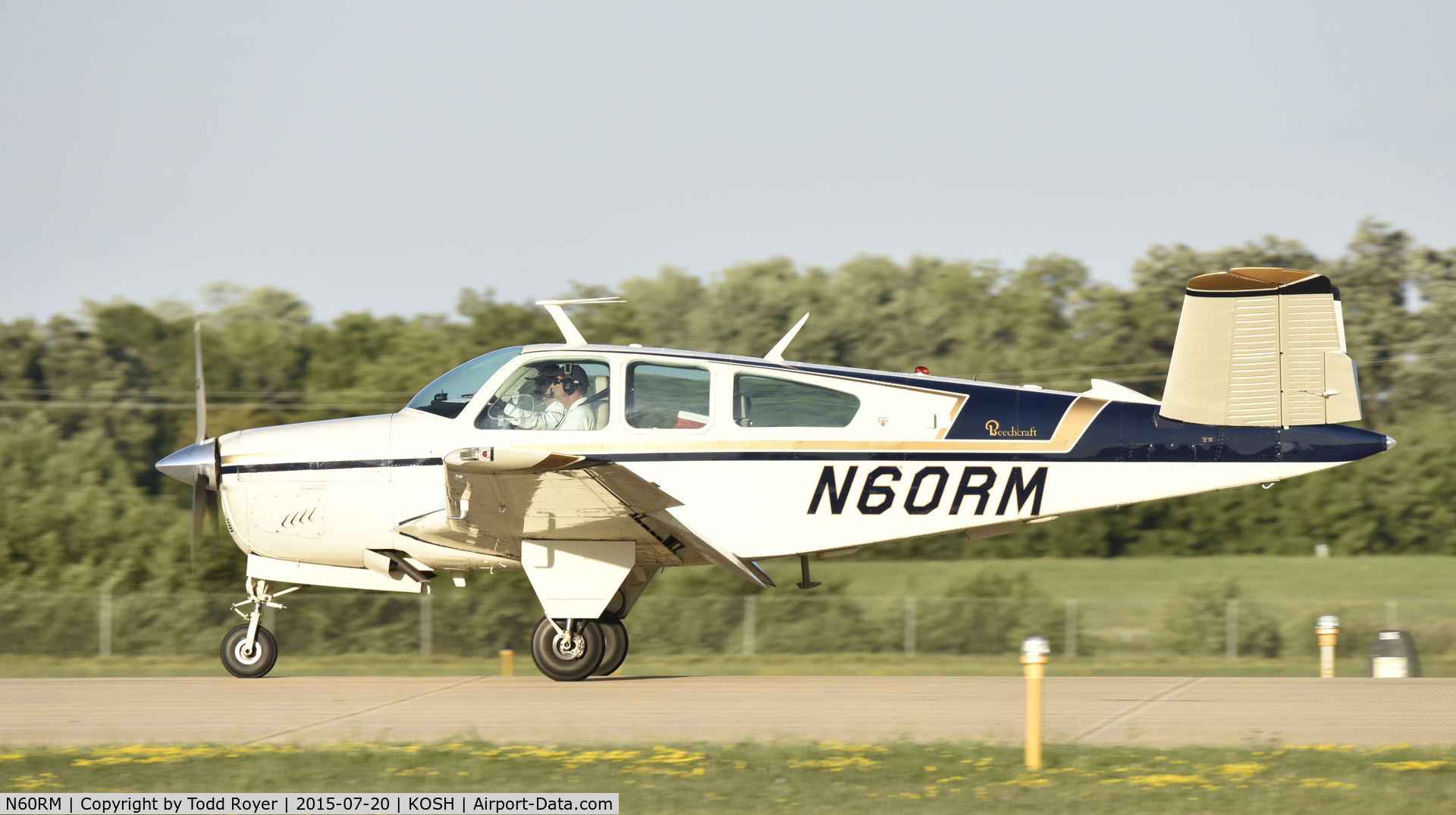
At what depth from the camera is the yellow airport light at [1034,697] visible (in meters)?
7.49

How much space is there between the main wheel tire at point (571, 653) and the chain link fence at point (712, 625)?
11192 mm

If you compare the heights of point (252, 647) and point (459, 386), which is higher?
point (459, 386)

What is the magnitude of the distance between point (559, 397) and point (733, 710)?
2.96m

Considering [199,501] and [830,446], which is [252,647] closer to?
[199,501]

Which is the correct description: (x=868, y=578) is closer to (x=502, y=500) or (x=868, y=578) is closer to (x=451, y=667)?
(x=451, y=667)

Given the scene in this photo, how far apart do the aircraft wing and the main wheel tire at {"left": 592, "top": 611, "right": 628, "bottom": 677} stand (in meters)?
0.57

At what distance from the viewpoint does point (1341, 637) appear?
22.6 meters

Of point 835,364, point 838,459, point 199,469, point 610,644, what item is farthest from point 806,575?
point 835,364

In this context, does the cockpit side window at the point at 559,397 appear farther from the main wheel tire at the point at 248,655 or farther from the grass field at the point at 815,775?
the grass field at the point at 815,775

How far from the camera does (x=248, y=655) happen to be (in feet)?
39.6

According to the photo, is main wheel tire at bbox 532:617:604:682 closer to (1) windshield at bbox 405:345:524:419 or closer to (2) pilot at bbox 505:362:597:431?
(2) pilot at bbox 505:362:597:431

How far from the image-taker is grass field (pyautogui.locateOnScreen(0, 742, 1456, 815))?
6.84 m

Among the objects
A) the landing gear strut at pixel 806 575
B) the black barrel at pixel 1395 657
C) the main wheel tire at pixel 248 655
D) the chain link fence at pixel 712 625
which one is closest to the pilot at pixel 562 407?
the landing gear strut at pixel 806 575

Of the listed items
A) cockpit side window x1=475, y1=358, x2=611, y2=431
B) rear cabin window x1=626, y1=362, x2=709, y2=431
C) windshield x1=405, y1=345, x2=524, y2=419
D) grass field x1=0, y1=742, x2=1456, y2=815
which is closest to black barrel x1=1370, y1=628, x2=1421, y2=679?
grass field x1=0, y1=742, x2=1456, y2=815
